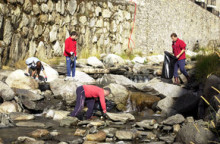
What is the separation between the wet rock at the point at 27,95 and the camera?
7.61m

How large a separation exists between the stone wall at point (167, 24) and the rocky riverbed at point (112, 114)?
24.0 ft

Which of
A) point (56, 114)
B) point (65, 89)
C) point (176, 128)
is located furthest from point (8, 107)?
point (176, 128)

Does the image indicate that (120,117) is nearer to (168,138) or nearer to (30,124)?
(168,138)

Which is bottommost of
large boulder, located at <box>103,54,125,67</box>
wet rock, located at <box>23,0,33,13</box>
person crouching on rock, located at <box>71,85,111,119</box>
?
person crouching on rock, located at <box>71,85,111,119</box>

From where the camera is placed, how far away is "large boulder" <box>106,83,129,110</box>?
821 centimetres

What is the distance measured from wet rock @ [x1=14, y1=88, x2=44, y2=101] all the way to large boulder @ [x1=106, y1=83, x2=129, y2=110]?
69.5 inches

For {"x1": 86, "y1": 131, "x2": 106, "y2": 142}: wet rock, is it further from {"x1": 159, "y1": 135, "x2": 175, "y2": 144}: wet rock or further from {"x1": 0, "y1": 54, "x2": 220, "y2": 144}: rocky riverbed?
{"x1": 159, "y1": 135, "x2": 175, "y2": 144}: wet rock

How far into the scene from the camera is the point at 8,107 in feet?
22.9

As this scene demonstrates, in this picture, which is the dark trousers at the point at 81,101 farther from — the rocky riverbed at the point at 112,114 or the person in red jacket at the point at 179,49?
the person in red jacket at the point at 179,49

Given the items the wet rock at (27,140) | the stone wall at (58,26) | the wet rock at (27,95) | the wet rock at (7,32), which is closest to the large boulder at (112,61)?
the stone wall at (58,26)

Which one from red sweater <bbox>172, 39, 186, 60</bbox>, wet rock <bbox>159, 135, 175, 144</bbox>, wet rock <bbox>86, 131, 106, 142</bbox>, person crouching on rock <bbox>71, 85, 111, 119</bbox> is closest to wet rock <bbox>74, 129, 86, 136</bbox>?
wet rock <bbox>86, 131, 106, 142</bbox>

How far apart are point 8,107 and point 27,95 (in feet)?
2.51

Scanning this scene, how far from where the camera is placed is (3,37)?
9.96m

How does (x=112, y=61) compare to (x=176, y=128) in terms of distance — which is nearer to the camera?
(x=176, y=128)
